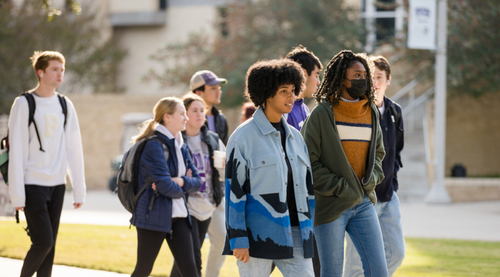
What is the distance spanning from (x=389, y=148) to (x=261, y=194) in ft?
6.20

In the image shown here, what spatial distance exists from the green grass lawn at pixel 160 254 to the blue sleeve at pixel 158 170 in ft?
7.63

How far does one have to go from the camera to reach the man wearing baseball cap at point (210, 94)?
6.31 meters

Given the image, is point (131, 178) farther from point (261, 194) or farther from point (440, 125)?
point (440, 125)

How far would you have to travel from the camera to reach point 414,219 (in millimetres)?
12359

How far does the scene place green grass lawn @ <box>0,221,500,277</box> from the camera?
7207mm

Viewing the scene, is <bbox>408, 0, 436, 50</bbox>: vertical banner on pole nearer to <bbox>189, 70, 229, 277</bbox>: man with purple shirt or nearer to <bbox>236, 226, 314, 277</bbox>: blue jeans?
<bbox>189, 70, 229, 277</bbox>: man with purple shirt

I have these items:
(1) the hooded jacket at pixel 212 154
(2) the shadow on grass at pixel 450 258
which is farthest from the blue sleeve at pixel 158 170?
(2) the shadow on grass at pixel 450 258

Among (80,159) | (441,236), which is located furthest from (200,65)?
(80,159)

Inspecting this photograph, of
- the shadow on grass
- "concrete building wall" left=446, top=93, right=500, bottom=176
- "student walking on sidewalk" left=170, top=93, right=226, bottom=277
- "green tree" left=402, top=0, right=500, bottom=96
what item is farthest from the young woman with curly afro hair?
"concrete building wall" left=446, top=93, right=500, bottom=176

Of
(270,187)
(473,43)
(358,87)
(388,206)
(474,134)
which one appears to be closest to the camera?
(270,187)

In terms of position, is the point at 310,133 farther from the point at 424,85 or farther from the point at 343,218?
the point at 424,85

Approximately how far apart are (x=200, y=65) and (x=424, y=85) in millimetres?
7808

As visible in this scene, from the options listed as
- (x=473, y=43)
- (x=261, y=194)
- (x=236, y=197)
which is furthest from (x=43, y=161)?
(x=473, y=43)

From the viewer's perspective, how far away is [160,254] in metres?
8.23
